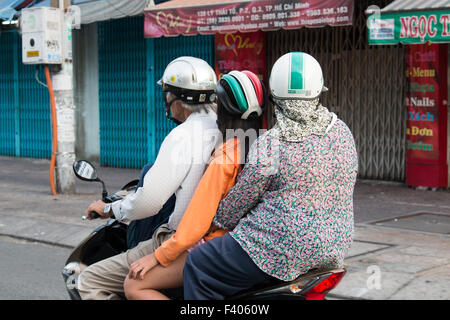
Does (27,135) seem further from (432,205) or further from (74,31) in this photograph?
(432,205)

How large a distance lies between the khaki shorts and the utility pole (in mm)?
6895

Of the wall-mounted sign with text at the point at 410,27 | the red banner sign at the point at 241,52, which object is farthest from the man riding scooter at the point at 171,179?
the red banner sign at the point at 241,52

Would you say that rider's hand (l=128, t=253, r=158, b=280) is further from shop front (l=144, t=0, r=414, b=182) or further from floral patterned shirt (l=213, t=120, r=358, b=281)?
shop front (l=144, t=0, r=414, b=182)

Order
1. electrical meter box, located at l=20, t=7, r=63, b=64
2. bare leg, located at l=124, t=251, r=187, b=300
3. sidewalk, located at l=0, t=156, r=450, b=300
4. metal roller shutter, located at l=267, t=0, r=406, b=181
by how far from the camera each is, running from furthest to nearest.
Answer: metal roller shutter, located at l=267, t=0, r=406, b=181 → electrical meter box, located at l=20, t=7, r=63, b=64 → sidewalk, located at l=0, t=156, r=450, b=300 → bare leg, located at l=124, t=251, r=187, b=300

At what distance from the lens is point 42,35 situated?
982 cm

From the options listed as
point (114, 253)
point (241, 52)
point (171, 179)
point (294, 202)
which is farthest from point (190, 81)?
point (241, 52)

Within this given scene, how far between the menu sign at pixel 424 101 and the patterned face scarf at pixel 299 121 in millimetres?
7683

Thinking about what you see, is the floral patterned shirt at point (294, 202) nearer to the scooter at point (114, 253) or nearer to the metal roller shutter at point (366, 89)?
the scooter at point (114, 253)

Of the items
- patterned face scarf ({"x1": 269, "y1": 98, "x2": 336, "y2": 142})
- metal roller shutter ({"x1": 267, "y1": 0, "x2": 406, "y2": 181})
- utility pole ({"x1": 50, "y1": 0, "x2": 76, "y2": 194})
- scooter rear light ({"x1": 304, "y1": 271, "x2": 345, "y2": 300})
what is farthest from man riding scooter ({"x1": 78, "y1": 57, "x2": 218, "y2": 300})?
metal roller shutter ({"x1": 267, "y1": 0, "x2": 406, "y2": 181})

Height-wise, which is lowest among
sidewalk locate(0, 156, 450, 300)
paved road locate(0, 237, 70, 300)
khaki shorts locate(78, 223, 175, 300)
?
paved road locate(0, 237, 70, 300)

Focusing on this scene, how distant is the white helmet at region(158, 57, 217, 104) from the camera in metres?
3.41

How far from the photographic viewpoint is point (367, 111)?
37.0 ft

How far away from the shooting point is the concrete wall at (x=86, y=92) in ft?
47.3

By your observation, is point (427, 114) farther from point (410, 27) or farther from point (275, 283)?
Answer: point (275, 283)
